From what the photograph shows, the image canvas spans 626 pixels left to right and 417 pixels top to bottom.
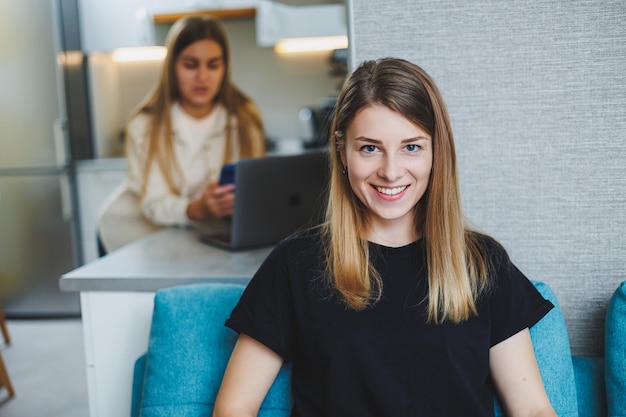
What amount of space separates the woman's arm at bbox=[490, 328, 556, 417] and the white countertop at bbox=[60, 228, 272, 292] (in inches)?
24.7

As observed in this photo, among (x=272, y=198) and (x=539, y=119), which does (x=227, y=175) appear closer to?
(x=272, y=198)

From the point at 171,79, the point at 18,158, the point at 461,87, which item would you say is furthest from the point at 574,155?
the point at 18,158

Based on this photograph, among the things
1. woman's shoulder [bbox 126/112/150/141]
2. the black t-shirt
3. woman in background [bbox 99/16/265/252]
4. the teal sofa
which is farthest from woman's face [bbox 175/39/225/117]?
the black t-shirt

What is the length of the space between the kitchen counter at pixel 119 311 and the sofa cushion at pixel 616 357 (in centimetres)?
81

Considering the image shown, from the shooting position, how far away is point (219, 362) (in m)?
1.41

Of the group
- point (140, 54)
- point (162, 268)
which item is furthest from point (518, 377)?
point (140, 54)

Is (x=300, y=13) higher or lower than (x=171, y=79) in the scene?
higher

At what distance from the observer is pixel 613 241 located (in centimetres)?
152

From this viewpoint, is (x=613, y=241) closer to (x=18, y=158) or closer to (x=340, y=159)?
(x=340, y=159)

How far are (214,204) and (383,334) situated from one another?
3.47 feet

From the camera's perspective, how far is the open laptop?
1953 mm

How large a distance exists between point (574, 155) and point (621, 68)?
21 cm

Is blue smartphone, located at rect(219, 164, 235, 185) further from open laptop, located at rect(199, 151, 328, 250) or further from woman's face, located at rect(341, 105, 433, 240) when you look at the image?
woman's face, located at rect(341, 105, 433, 240)

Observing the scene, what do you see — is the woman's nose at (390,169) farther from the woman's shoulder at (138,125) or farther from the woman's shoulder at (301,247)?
the woman's shoulder at (138,125)
